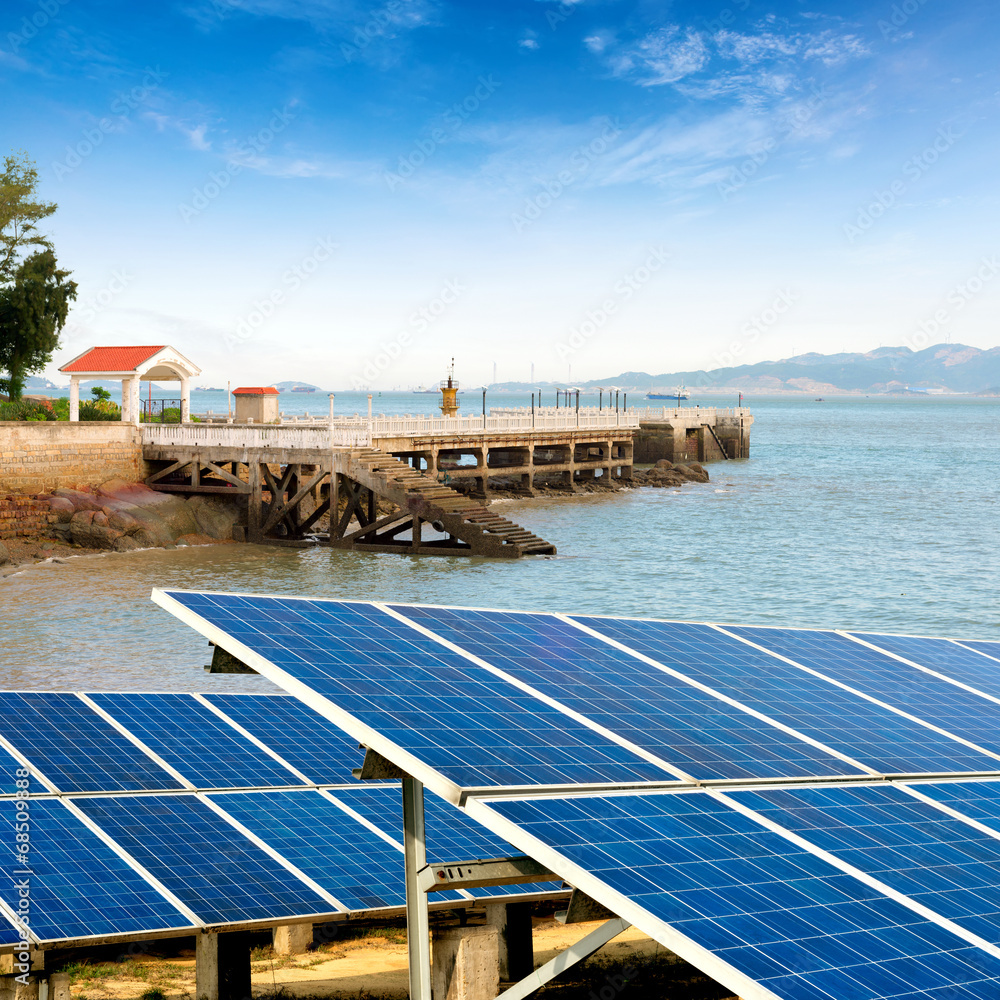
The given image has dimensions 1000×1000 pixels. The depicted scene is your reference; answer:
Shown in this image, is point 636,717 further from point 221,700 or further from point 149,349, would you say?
point 149,349

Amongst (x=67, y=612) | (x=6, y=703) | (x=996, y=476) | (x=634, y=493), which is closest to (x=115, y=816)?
(x=6, y=703)

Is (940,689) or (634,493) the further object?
(634,493)

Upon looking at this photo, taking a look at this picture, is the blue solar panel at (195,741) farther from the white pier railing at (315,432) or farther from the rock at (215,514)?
the rock at (215,514)

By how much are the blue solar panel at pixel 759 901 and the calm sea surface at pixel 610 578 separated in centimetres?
1739

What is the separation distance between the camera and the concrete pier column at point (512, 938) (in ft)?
28.0

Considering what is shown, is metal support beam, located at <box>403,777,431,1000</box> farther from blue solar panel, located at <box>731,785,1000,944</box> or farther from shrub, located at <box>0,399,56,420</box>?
shrub, located at <box>0,399,56,420</box>

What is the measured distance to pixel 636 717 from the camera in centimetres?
721

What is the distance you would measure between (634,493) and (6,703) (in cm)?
5736

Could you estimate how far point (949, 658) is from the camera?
455 inches

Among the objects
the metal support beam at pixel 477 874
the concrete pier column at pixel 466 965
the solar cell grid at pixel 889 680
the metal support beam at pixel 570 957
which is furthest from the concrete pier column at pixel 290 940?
the solar cell grid at pixel 889 680

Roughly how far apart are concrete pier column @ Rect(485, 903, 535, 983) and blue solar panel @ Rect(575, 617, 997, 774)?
2.33 m

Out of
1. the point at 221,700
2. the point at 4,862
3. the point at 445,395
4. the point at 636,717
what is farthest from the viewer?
the point at 445,395

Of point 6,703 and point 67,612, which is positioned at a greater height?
point 6,703

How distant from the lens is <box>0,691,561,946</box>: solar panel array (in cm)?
803
